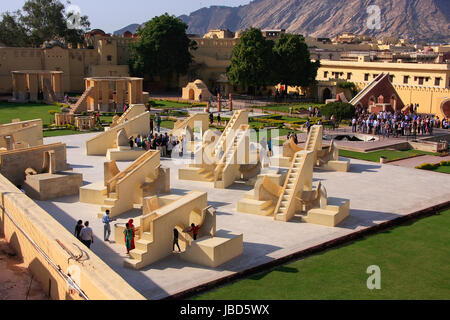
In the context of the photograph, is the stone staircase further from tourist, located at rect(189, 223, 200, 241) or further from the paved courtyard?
Result: tourist, located at rect(189, 223, 200, 241)

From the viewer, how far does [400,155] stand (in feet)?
89.9

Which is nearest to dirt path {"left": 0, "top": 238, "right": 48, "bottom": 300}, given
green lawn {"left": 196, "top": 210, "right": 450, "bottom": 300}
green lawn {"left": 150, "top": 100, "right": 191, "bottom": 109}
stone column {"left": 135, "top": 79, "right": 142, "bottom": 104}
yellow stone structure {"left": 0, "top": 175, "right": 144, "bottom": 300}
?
yellow stone structure {"left": 0, "top": 175, "right": 144, "bottom": 300}

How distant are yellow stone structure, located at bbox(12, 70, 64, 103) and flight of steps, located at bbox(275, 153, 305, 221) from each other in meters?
34.6

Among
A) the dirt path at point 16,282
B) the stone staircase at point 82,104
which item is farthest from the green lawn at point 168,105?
the dirt path at point 16,282

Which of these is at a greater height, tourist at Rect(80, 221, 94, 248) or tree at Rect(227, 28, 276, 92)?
tree at Rect(227, 28, 276, 92)

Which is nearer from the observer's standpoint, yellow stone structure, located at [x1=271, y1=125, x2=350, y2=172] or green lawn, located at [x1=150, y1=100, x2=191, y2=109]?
yellow stone structure, located at [x1=271, y1=125, x2=350, y2=172]

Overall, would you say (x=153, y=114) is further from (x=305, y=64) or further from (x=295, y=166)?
(x=295, y=166)

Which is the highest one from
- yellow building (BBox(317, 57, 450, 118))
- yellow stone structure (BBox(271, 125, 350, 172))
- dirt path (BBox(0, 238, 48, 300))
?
yellow building (BBox(317, 57, 450, 118))

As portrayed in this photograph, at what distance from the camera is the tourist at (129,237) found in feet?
43.1

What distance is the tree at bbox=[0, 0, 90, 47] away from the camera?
63.6 metres

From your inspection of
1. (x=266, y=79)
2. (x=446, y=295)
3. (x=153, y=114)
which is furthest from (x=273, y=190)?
(x=266, y=79)

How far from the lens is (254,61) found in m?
49.9

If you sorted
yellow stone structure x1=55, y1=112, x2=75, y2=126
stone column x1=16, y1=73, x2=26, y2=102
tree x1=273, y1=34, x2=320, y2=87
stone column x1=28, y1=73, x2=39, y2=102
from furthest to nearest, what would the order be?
tree x1=273, y1=34, x2=320, y2=87
stone column x1=28, y1=73, x2=39, y2=102
stone column x1=16, y1=73, x2=26, y2=102
yellow stone structure x1=55, y1=112, x2=75, y2=126

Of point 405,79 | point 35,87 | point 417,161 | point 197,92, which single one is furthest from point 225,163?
point 405,79
